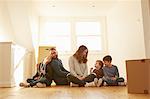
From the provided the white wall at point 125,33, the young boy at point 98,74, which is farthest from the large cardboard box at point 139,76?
the white wall at point 125,33

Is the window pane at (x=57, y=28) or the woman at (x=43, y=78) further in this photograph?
the window pane at (x=57, y=28)

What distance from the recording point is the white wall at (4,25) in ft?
17.2

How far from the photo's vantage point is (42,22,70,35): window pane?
7359 millimetres

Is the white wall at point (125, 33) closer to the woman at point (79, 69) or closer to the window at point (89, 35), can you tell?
the window at point (89, 35)

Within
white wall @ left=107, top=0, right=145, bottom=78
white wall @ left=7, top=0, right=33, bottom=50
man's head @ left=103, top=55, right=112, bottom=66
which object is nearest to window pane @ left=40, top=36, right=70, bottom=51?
white wall @ left=7, top=0, right=33, bottom=50

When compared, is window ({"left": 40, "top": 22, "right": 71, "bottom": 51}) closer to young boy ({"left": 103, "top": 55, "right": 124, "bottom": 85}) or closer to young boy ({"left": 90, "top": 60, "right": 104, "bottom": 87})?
young boy ({"left": 90, "top": 60, "right": 104, "bottom": 87})

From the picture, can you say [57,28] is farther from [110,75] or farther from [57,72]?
[110,75]

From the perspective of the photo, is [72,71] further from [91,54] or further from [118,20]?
[91,54]

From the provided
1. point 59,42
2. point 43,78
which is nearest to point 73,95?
point 43,78

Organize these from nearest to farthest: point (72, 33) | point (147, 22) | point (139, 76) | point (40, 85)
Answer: point (139, 76) < point (147, 22) < point (40, 85) < point (72, 33)

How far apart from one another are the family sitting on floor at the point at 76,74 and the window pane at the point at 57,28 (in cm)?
294

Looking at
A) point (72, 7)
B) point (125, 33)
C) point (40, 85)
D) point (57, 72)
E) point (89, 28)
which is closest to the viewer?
point (40, 85)

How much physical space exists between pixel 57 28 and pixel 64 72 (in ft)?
10.2

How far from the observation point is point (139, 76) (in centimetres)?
237
